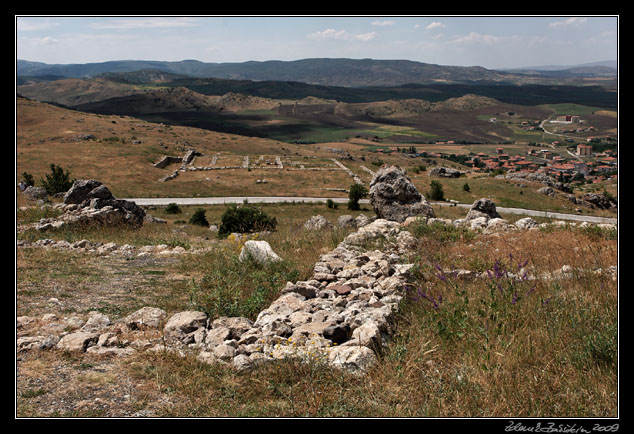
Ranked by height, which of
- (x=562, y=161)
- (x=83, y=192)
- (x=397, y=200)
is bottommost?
(x=397, y=200)

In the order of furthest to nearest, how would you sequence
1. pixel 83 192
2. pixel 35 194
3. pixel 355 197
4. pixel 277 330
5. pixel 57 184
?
pixel 355 197 → pixel 57 184 → pixel 35 194 → pixel 83 192 → pixel 277 330

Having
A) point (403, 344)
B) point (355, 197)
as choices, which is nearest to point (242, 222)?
point (355, 197)

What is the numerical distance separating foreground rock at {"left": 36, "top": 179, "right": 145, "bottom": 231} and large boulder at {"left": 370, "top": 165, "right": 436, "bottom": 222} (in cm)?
1367

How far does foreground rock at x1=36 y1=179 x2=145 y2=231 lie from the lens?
1811 cm

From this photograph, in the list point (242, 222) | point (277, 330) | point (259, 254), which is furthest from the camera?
point (242, 222)

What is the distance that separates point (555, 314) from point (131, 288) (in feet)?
24.7

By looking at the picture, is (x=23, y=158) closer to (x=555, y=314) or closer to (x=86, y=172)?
(x=86, y=172)

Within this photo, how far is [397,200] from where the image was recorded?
2739 cm

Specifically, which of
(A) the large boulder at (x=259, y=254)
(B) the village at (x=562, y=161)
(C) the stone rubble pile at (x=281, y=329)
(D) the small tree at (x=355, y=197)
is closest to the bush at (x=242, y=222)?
(A) the large boulder at (x=259, y=254)

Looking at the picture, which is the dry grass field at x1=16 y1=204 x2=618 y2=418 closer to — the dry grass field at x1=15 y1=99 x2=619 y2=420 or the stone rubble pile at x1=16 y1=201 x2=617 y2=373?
the dry grass field at x1=15 y1=99 x2=619 y2=420

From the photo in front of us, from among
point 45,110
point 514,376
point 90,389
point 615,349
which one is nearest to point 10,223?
point 90,389

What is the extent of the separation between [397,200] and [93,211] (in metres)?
16.5

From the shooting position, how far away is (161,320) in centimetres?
664

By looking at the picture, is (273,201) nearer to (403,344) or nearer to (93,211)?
(93,211)
